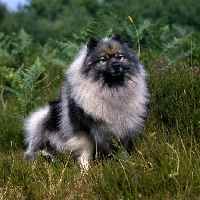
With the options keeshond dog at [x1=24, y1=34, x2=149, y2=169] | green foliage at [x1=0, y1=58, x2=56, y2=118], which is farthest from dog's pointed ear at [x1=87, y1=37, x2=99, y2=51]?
green foliage at [x1=0, y1=58, x2=56, y2=118]

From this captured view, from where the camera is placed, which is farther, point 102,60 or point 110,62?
point 102,60

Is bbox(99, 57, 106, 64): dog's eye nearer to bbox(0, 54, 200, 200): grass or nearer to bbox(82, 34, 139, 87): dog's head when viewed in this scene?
bbox(82, 34, 139, 87): dog's head

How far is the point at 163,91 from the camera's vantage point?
22.3ft

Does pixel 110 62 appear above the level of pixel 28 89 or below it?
above

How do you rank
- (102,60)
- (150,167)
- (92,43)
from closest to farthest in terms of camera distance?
(150,167), (102,60), (92,43)

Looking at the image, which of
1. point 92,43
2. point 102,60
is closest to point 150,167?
point 102,60

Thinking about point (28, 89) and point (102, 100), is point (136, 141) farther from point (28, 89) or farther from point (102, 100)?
point (28, 89)

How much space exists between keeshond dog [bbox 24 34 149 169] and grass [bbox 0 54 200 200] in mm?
231

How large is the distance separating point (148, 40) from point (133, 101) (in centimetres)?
288

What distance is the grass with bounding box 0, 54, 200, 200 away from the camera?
4406mm

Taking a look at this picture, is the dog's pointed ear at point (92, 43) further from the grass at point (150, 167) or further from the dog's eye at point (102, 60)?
the grass at point (150, 167)

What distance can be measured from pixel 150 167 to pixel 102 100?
149cm

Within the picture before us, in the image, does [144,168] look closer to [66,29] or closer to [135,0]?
[66,29]

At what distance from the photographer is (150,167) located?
4.84 meters
